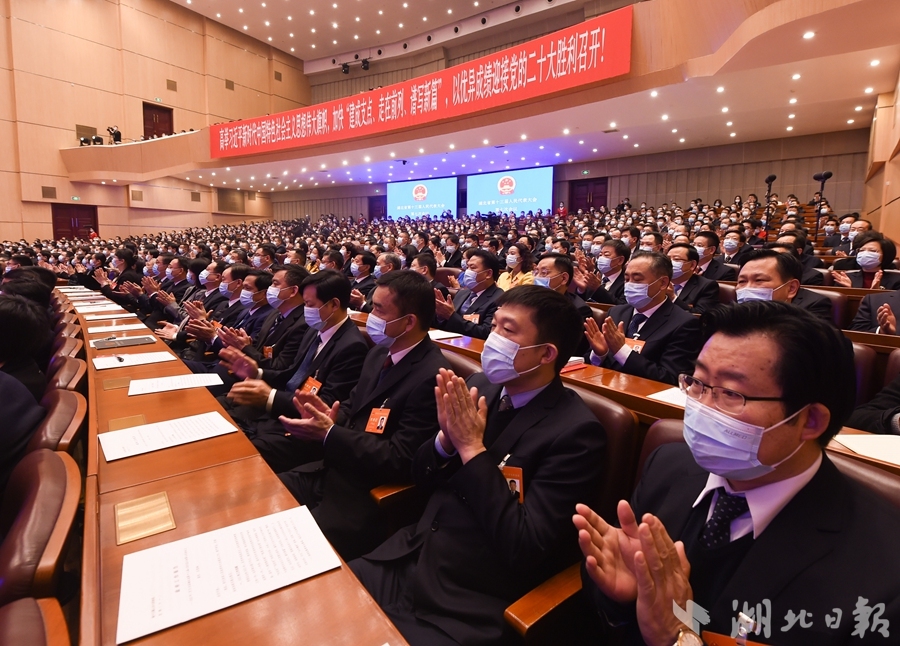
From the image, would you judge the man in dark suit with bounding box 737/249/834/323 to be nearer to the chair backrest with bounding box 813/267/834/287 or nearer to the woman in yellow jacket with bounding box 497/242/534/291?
the chair backrest with bounding box 813/267/834/287

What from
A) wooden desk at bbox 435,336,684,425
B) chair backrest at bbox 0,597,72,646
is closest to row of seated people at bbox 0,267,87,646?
chair backrest at bbox 0,597,72,646

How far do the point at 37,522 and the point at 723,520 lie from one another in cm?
135

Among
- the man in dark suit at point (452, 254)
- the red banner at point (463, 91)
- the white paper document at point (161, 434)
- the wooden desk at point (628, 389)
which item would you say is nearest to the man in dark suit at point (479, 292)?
the wooden desk at point (628, 389)

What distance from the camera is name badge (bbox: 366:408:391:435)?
191 cm

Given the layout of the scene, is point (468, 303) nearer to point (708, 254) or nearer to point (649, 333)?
point (649, 333)

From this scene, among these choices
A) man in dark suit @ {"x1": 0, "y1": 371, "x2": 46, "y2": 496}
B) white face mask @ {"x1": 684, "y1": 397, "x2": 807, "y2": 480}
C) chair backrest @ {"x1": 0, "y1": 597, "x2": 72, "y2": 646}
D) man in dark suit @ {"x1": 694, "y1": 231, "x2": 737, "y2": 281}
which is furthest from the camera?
man in dark suit @ {"x1": 694, "y1": 231, "x2": 737, "y2": 281}

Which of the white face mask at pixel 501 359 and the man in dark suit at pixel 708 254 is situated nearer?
the white face mask at pixel 501 359

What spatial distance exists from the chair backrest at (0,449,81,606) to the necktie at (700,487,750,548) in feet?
4.03

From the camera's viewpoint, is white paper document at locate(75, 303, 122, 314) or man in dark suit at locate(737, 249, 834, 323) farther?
white paper document at locate(75, 303, 122, 314)

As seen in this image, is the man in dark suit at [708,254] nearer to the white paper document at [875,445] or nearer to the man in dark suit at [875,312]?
the man in dark suit at [875,312]

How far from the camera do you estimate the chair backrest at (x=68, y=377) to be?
1964mm

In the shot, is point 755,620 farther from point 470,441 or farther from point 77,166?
point 77,166

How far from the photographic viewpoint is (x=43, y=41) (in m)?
17.2

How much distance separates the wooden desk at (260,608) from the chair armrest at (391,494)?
1.35 feet
